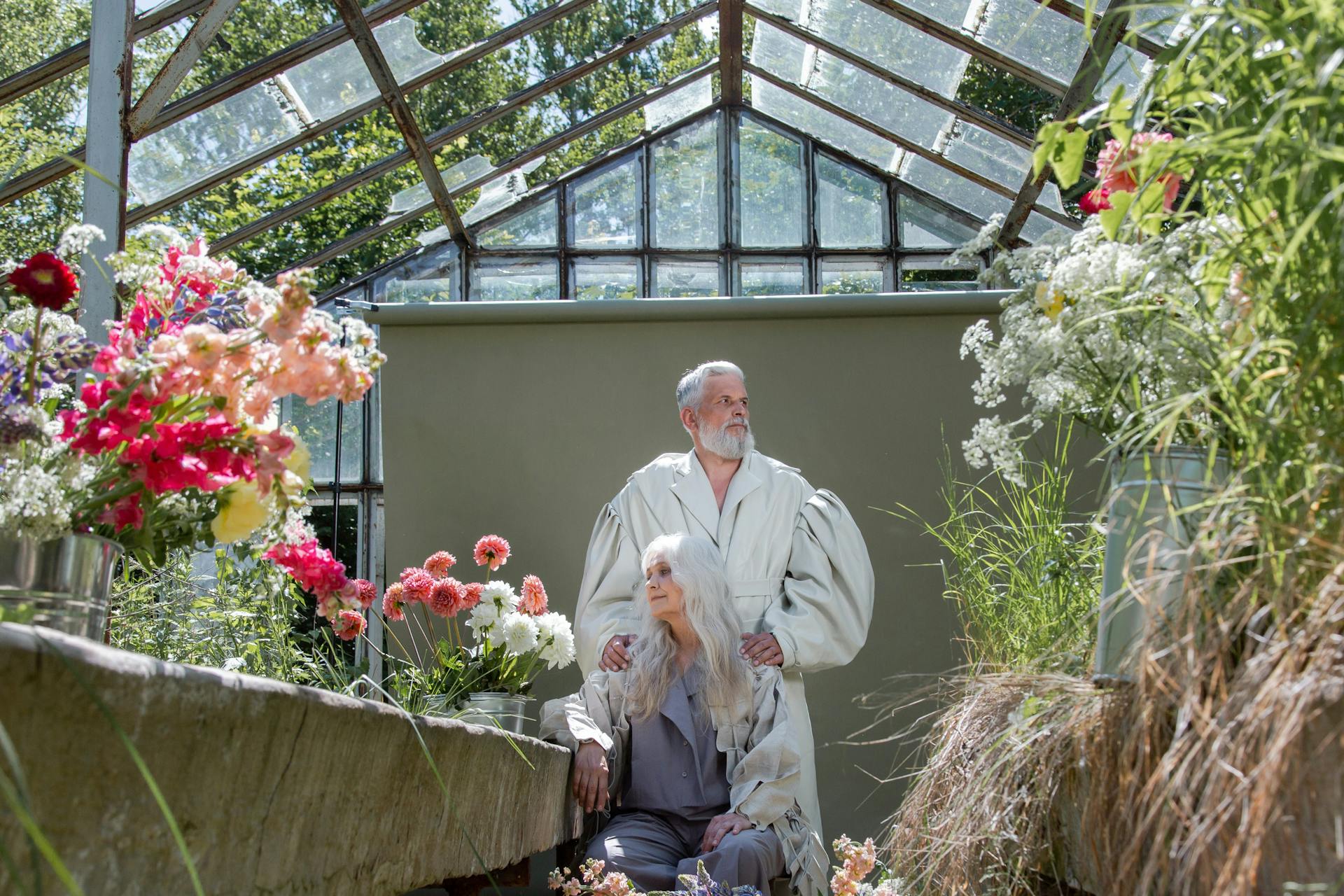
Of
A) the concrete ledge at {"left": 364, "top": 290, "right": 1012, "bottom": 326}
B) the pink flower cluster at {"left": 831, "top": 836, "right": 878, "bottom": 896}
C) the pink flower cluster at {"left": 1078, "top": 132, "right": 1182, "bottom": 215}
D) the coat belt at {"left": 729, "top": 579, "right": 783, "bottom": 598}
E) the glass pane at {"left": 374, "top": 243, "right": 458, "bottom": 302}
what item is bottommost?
the pink flower cluster at {"left": 831, "top": 836, "right": 878, "bottom": 896}

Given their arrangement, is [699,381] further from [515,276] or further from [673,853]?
[515,276]

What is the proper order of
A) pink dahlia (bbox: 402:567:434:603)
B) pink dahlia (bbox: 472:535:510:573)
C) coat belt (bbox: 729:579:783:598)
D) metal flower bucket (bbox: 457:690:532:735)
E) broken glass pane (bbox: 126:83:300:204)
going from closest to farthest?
metal flower bucket (bbox: 457:690:532:735) < pink dahlia (bbox: 402:567:434:603) < pink dahlia (bbox: 472:535:510:573) < coat belt (bbox: 729:579:783:598) < broken glass pane (bbox: 126:83:300:204)

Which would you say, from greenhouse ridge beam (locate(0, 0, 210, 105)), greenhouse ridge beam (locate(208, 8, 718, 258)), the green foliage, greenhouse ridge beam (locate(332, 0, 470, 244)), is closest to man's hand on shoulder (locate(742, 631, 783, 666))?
the green foliage

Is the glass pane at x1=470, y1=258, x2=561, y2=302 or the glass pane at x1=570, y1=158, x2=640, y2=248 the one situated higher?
the glass pane at x1=570, y1=158, x2=640, y2=248

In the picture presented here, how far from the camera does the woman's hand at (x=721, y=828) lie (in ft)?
9.82

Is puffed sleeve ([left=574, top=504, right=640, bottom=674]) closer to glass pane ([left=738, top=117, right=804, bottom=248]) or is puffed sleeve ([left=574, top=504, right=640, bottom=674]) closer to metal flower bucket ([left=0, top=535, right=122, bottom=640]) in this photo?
metal flower bucket ([left=0, top=535, right=122, bottom=640])

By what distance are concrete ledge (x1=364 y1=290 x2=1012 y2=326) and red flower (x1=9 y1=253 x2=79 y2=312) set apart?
3.31 meters

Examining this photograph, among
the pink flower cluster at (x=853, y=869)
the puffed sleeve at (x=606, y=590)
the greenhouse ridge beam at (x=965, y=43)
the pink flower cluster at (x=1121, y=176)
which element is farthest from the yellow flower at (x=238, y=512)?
the greenhouse ridge beam at (x=965, y=43)

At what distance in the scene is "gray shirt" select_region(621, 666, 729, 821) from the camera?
A: 10.5ft

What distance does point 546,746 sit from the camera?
2754 millimetres

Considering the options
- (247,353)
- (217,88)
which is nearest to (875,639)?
(247,353)

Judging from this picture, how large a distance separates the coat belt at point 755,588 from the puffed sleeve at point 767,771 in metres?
0.63

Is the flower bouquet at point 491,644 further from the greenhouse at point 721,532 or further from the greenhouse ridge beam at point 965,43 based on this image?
the greenhouse ridge beam at point 965,43

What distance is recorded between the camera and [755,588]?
12.7 feet
